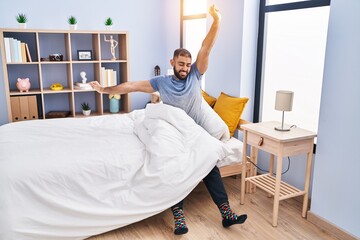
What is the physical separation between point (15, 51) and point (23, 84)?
382mm

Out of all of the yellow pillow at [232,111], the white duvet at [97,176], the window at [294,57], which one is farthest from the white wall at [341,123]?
the yellow pillow at [232,111]

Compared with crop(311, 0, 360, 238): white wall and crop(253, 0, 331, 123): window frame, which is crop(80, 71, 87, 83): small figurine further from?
crop(311, 0, 360, 238): white wall

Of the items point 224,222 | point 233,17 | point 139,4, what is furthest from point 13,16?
point 224,222

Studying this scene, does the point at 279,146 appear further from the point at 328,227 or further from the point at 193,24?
the point at 193,24

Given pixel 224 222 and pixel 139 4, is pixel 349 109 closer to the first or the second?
pixel 224 222

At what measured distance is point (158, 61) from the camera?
4.72 m

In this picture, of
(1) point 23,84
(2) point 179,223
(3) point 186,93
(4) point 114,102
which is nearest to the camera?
(2) point 179,223

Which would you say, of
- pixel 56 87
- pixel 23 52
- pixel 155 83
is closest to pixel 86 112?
pixel 56 87

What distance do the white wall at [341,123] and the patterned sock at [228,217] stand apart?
616 millimetres

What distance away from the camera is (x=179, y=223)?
235cm

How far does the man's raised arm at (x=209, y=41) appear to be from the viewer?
8.64 feet

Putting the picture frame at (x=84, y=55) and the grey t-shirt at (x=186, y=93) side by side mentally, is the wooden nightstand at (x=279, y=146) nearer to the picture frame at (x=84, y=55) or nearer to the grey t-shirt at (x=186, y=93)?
the grey t-shirt at (x=186, y=93)

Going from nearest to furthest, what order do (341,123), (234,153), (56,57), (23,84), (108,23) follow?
(341,123), (234,153), (23,84), (56,57), (108,23)

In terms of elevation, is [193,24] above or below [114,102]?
above
